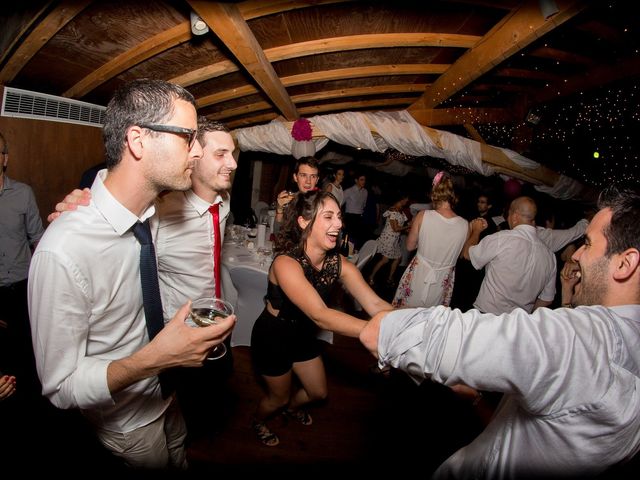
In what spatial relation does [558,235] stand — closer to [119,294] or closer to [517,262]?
[517,262]

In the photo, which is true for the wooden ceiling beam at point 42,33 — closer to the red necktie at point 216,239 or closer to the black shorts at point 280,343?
the red necktie at point 216,239

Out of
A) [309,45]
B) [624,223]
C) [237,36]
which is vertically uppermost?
[309,45]

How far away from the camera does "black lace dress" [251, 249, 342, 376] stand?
81.9 inches

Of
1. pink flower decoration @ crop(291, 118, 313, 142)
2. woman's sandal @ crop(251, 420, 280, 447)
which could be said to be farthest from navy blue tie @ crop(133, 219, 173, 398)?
pink flower decoration @ crop(291, 118, 313, 142)

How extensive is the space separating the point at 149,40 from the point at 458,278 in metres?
4.98

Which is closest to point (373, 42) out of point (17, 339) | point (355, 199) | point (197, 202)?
point (197, 202)

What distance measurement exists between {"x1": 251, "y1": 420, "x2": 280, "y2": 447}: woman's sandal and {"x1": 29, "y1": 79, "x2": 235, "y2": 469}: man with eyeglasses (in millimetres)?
1132

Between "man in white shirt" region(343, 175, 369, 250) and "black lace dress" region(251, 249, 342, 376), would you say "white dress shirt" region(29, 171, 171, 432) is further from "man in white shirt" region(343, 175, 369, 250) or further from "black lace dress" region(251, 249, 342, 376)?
"man in white shirt" region(343, 175, 369, 250)

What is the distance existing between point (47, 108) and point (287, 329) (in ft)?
11.4

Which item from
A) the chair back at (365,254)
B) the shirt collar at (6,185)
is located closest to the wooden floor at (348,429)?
the chair back at (365,254)

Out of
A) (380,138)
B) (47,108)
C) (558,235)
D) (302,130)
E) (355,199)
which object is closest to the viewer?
(47,108)

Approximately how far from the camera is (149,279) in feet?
4.24

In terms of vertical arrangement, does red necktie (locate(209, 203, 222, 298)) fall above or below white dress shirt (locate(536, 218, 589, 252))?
below

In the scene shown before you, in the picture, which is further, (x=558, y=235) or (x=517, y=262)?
→ (x=558, y=235)
